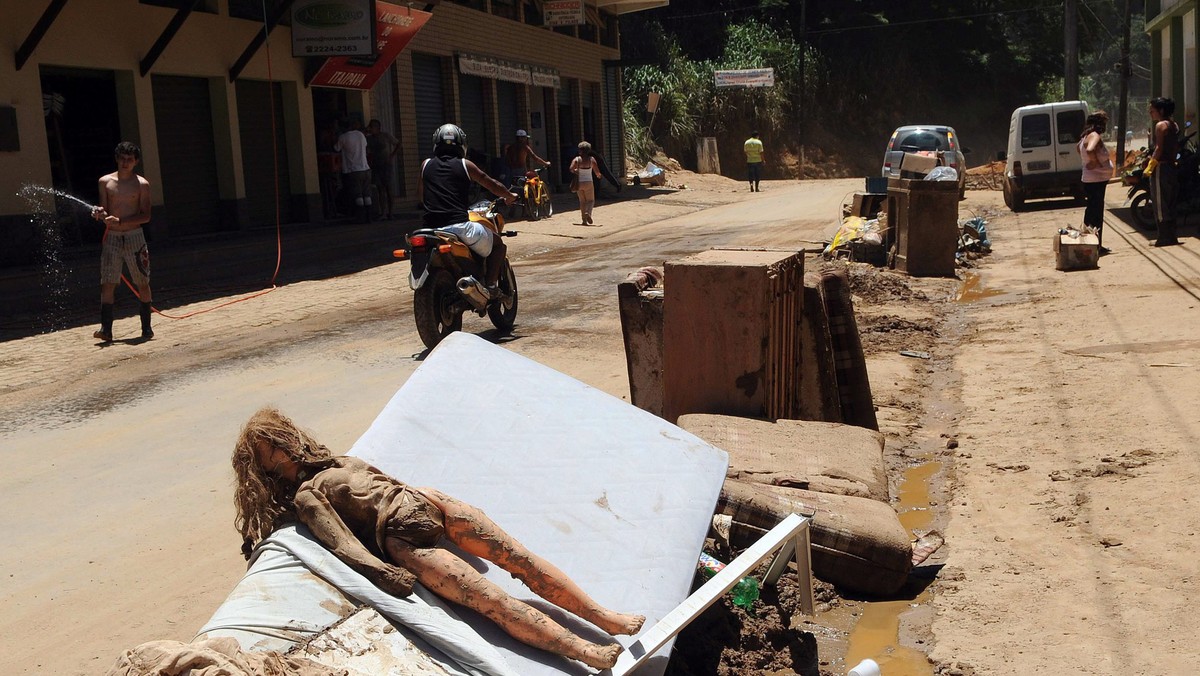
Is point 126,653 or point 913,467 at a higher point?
point 126,653

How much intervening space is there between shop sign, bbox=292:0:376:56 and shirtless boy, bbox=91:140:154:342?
939 cm

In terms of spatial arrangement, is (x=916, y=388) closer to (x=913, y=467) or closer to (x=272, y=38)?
(x=913, y=467)

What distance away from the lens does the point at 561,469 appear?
432cm

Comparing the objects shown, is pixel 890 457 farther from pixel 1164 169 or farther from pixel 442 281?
pixel 1164 169

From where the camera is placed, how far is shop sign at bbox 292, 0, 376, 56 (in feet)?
63.0

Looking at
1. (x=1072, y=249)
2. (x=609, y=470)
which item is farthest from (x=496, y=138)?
(x=609, y=470)

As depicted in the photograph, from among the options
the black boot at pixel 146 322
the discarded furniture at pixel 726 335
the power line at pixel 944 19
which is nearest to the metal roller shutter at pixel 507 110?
the black boot at pixel 146 322

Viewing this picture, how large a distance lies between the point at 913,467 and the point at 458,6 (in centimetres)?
2232

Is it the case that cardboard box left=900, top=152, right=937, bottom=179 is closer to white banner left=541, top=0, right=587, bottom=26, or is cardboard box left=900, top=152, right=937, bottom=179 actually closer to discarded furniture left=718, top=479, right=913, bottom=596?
white banner left=541, top=0, right=587, bottom=26

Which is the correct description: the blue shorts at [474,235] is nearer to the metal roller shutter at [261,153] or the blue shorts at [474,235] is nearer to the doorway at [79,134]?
the doorway at [79,134]

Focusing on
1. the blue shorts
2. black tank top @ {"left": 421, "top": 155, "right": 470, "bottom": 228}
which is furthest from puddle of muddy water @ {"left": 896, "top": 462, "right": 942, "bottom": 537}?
black tank top @ {"left": 421, "top": 155, "right": 470, "bottom": 228}

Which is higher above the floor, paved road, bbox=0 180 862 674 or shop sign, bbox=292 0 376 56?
shop sign, bbox=292 0 376 56

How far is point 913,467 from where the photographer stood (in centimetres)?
671

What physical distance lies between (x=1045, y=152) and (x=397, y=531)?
2233 cm
